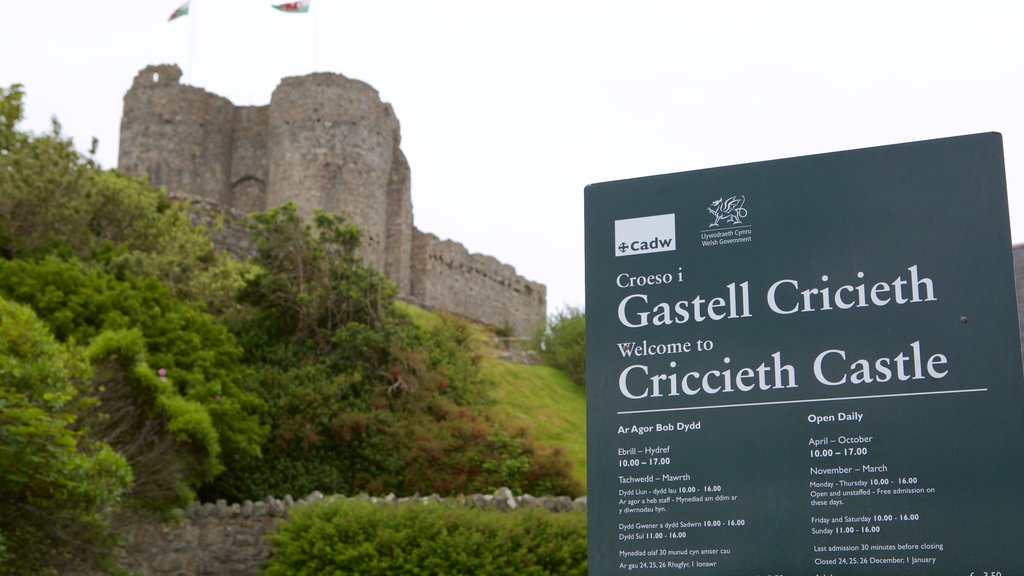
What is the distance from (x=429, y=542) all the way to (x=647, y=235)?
29.6 ft

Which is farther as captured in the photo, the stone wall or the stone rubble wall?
the stone wall

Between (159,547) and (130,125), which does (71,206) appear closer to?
(159,547)

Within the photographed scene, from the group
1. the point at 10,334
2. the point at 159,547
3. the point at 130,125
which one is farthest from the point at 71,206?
the point at 130,125

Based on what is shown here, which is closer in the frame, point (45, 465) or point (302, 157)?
point (45, 465)

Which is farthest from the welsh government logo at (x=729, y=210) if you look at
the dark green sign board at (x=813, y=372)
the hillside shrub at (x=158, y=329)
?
the hillside shrub at (x=158, y=329)

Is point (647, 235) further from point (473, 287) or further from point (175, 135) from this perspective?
point (473, 287)

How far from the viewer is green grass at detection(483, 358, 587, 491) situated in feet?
64.8

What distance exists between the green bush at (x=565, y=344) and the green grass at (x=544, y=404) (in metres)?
0.38

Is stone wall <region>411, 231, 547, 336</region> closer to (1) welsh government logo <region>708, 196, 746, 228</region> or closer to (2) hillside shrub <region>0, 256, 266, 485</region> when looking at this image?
(2) hillside shrub <region>0, 256, 266, 485</region>

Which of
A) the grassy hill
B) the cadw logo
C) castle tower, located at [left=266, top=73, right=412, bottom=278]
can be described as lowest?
the cadw logo

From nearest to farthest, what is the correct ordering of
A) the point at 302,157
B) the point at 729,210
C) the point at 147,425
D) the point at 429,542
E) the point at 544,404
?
the point at 729,210 < the point at 429,542 < the point at 147,425 < the point at 544,404 < the point at 302,157

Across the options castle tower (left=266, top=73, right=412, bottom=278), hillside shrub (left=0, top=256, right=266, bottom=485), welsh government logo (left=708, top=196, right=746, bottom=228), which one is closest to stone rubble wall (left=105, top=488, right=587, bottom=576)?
hillside shrub (left=0, top=256, right=266, bottom=485)

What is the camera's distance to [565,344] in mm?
29375

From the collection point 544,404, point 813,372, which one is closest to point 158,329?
point 544,404
